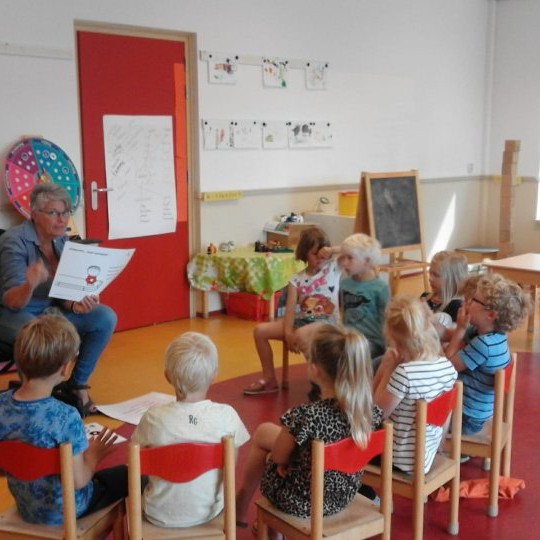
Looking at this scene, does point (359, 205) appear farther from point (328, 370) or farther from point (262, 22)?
point (328, 370)

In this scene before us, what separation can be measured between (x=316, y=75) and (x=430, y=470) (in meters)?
4.52

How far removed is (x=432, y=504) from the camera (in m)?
2.83

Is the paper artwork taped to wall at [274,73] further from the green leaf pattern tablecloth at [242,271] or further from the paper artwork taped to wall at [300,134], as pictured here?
the green leaf pattern tablecloth at [242,271]

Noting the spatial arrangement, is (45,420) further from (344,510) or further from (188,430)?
(344,510)

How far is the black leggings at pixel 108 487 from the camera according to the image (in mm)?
2115

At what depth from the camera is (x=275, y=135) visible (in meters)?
6.11

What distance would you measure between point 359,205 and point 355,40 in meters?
1.62

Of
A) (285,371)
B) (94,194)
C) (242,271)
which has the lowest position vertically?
(285,371)

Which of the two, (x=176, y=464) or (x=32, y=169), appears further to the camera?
(x=32, y=169)

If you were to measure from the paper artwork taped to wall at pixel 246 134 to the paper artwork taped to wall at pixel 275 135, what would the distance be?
7 centimetres

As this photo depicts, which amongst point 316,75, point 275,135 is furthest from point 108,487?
point 316,75

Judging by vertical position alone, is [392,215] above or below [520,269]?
above

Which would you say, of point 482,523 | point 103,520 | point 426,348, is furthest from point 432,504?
point 103,520

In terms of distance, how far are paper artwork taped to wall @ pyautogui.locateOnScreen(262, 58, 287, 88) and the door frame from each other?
67 centimetres
